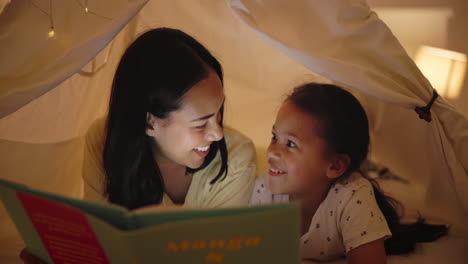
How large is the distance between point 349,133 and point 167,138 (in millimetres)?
500

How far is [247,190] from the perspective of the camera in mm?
1255

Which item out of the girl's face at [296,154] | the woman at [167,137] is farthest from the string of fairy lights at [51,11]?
the girl's face at [296,154]

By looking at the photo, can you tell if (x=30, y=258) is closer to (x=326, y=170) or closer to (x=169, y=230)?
(x=169, y=230)

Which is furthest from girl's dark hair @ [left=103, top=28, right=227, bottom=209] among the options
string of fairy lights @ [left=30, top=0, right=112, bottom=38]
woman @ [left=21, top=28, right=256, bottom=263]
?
string of fairy lights @ [left=30, top=0, right=112, bottom=38]

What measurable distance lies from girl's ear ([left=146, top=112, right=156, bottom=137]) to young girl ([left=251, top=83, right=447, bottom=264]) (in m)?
0.33

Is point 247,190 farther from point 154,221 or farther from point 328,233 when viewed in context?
point 154,221

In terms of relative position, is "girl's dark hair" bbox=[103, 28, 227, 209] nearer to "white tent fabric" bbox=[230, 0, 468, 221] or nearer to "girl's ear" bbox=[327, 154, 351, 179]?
"white tent fabric" bbox=[230, 0, 468, 221]

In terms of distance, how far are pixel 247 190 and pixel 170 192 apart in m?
0.23

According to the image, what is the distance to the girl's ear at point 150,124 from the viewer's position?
110cm

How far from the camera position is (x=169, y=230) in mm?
672

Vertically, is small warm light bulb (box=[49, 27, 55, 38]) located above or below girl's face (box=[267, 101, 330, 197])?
above

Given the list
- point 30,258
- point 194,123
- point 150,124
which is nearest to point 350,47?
point 194,123

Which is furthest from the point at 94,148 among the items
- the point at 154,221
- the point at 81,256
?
the point at 154,221

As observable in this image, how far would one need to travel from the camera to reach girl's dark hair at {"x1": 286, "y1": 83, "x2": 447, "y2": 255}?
121 cm
